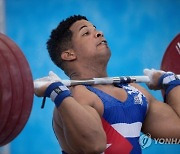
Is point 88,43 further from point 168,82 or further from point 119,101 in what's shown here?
point 168,82

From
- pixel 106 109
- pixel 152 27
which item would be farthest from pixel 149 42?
pixel 106 109

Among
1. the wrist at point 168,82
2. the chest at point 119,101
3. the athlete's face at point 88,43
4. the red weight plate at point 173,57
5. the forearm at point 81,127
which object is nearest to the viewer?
the forearm at point 81,127

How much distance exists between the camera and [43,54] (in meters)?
2.49

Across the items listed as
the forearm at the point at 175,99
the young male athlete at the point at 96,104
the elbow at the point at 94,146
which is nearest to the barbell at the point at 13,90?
the young male athlete at the point at 96,104

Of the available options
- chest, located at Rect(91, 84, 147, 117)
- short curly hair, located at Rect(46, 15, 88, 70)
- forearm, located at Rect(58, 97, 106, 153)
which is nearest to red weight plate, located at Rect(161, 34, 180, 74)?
chest, located at Rect(91, 84, 147, 117)

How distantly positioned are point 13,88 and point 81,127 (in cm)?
27

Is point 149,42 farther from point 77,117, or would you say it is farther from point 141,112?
point 77,117

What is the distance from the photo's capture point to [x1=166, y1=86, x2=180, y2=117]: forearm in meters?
1.73

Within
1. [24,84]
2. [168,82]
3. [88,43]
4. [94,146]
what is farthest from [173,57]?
[24,84]

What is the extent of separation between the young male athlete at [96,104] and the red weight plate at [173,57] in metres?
0.20

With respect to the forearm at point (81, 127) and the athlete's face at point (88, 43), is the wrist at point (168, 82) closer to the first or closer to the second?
the athlete's face at point (88, 43)

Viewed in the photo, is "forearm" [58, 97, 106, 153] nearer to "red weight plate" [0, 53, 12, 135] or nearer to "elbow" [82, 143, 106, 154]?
"elbow" [82, 143, 106, 154]

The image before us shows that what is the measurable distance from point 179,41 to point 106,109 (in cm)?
70

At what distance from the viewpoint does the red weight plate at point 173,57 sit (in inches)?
78.7
